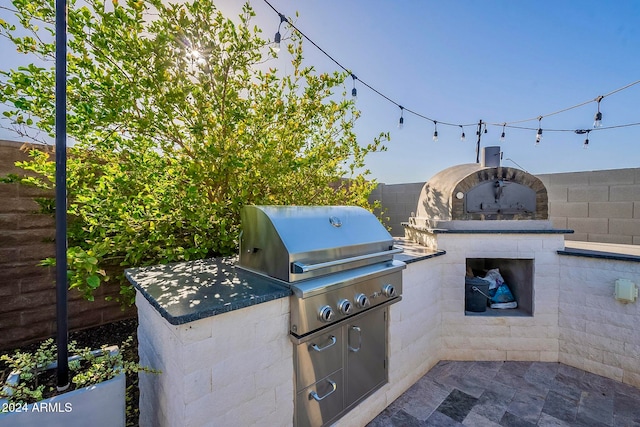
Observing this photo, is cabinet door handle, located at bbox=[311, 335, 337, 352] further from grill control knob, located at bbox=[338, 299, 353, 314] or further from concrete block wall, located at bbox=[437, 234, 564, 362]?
concrete block wall, located at bbox=[437, 234, 564, 362]

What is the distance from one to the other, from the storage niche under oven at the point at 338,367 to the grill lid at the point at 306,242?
0.42m

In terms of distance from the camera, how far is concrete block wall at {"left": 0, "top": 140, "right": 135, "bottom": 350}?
8.81 ft

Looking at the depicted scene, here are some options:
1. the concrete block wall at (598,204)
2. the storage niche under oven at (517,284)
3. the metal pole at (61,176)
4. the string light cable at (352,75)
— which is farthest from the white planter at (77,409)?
the concrete block wall at (598,204)

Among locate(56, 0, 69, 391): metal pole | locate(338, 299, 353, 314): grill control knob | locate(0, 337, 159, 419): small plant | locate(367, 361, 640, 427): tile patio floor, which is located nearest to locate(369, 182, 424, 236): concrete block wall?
locate(367, 361, 640, 427): tile patio floor

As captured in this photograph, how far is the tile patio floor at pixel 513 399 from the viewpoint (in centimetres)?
241

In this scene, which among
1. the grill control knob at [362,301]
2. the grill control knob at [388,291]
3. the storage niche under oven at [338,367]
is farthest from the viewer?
the grill control knob at [388,291]

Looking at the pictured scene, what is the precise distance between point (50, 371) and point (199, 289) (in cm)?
96

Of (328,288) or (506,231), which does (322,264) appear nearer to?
(328,288)

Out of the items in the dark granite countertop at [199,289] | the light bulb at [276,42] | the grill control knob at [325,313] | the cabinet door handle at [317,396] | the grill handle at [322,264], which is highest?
the light bulb at [276,42]

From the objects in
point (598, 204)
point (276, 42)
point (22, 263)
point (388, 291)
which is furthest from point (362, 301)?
point (598, 204)

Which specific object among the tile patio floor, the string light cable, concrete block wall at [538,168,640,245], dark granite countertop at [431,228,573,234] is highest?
the string light cable

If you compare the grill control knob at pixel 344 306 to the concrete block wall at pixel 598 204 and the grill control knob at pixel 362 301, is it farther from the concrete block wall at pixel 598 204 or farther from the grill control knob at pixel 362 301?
the concrete block wall at pixel 598 204

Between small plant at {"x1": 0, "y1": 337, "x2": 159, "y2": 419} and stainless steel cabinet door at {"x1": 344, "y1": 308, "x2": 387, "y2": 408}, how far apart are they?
4.36 feet

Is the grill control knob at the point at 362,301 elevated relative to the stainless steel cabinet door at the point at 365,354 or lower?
elevated
